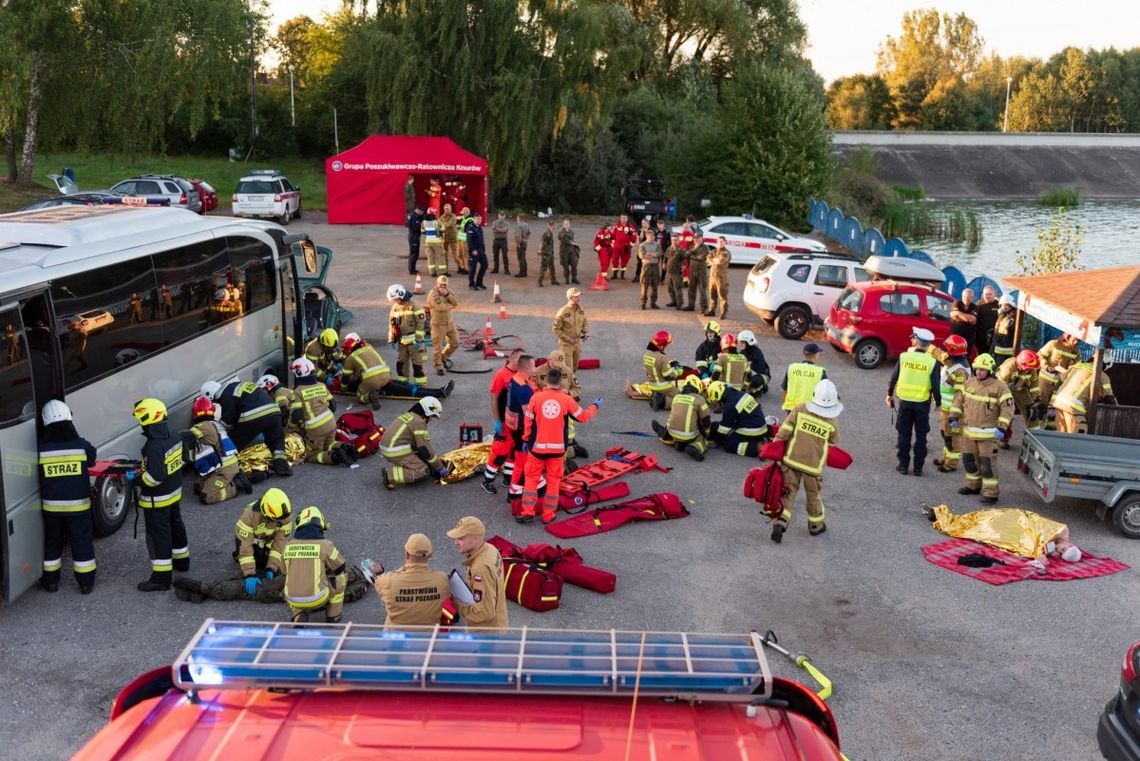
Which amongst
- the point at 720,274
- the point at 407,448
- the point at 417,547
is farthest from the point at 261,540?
the point at 720,274

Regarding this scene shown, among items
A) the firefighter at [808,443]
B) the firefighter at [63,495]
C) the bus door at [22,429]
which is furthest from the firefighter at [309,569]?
the firefighter at [808,443]

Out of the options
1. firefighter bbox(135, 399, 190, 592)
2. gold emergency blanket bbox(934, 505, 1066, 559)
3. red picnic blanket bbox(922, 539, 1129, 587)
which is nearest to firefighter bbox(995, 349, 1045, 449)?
gold emergency blanket bbox(934, 505, 1066, 559)

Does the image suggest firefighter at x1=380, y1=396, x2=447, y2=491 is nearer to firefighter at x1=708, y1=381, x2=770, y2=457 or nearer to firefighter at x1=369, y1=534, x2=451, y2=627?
firefighter at x1=708, y1=381, x2=770, y2=457

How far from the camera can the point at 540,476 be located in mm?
11117

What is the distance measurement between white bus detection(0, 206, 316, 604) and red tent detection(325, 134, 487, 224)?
63.7ft

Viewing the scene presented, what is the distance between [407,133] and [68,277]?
28.6 m

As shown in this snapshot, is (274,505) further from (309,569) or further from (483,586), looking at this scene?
(483,586)

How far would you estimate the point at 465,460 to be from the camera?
12.6 meters

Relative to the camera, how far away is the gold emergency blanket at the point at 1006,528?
417 inches

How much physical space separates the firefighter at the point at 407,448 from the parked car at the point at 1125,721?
7.45m

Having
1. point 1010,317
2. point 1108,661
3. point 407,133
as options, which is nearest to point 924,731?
point 1108,661

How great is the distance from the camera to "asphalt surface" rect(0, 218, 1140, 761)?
760cm

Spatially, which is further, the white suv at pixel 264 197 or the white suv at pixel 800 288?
the white suv at pixel 264 197

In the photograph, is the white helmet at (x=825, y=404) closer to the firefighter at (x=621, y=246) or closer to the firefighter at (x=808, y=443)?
the firefighter at (x=808, y=443)
